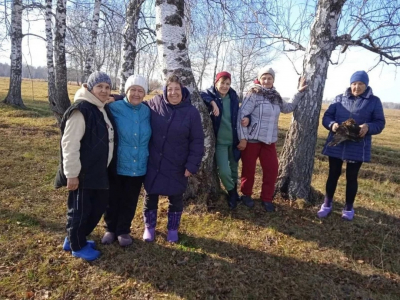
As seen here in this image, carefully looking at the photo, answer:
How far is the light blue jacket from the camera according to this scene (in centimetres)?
289

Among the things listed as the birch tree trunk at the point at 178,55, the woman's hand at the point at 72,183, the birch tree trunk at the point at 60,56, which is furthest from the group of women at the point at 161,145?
the birch tree trunk at the point at 60,56

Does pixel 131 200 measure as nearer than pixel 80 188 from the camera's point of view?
No

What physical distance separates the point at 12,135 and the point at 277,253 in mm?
7525

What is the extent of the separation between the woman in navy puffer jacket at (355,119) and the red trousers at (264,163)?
712 millimetres

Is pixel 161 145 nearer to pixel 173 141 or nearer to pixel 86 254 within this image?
pixel 173 141

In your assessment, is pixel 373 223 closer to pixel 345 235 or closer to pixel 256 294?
pixel 345 235

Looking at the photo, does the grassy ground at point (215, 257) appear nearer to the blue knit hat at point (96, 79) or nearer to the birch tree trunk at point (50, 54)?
the blue knit hat at point (96, 79)

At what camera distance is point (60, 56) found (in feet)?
29.0

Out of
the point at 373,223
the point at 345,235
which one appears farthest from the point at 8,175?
the point at 373,223

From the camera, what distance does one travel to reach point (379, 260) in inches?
127

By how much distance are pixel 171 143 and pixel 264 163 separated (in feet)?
4.96

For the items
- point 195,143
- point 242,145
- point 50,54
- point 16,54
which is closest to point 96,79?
point 195,143

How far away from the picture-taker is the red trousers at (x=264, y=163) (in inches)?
154

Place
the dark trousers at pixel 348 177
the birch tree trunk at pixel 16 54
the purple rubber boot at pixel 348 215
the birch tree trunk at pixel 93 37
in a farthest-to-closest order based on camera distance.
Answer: the birch tree trunk at pixel 16 54 → the birch tree trunk at pixel 93 37 → the purple rubber boot at pixel 348 215 → the dark trousers at pixel 348 177
